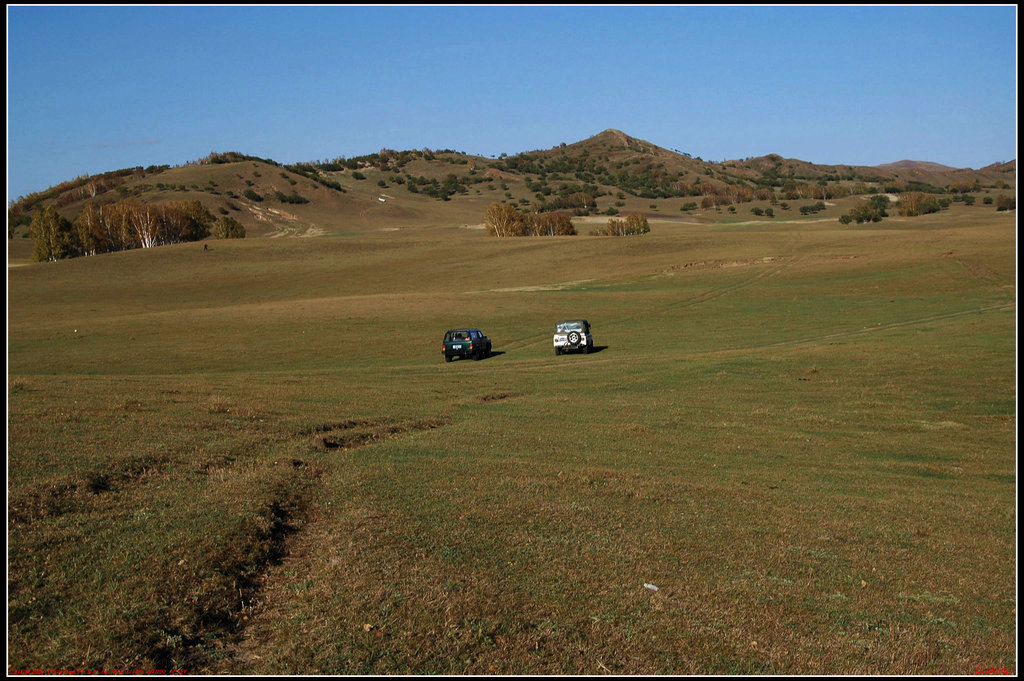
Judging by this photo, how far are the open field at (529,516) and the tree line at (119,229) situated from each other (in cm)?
9384

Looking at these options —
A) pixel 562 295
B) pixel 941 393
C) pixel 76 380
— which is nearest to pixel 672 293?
pixel 562 295

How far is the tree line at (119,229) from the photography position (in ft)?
409

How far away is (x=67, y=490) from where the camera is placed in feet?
41.2

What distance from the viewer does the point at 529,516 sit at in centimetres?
1271

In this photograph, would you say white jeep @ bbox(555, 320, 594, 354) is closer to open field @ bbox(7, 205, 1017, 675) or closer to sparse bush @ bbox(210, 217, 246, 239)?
open field @ bbox(7, 205, 1017, 675)

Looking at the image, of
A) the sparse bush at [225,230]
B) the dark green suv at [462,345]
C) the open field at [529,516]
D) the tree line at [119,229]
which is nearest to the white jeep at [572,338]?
the open field at [529,516]

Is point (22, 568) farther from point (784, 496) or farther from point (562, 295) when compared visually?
point (562, 295)

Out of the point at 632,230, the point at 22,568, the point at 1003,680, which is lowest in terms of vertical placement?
the point at 1003,680

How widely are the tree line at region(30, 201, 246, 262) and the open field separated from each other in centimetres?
9384

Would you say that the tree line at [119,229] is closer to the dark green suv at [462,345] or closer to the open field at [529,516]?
the open field at [529,516]

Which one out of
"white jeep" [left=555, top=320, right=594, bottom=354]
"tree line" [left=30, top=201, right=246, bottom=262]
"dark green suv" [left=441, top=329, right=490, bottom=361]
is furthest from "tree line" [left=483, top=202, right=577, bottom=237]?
"dark green suv" [left=441, top=329, right=490, bottom=361]

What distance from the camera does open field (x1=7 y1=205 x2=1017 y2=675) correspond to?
852 cm

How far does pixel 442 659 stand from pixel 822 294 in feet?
225

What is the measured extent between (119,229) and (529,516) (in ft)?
469
